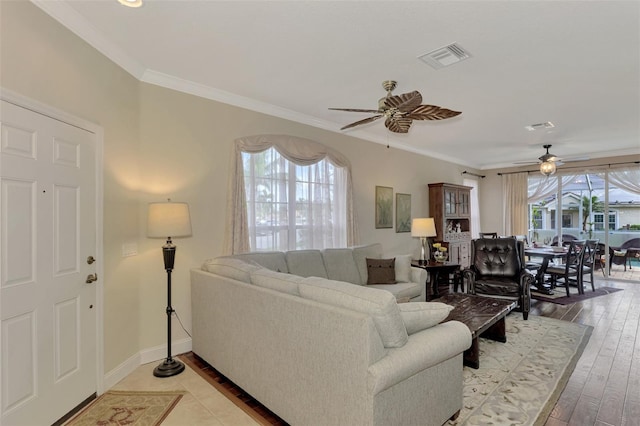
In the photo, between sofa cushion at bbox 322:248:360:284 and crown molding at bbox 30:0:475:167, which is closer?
crown molding at bbox 30:0:475:167

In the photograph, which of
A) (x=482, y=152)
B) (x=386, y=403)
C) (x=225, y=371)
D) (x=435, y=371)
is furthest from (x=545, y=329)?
(x=482, y=152)

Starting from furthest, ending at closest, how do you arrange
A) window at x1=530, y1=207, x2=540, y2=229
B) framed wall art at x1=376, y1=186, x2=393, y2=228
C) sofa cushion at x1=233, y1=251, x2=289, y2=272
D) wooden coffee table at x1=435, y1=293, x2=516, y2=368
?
window at x1=530, y1=207, x2=540, y2=229 < framed wall art at x1=376, y1=186, x2=393, y2=228 < sofa cushion at x1=233, y1=251, x2=289, y2=272 < wooden coffee table at x1=435, y1=293, x2=516, y2=368

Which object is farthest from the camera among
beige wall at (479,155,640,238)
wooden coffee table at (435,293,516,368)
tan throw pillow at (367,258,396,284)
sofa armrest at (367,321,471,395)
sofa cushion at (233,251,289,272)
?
beige wall at (479,155,640,238)

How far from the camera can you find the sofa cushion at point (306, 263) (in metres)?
3.86

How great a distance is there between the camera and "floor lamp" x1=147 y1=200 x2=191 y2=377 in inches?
111

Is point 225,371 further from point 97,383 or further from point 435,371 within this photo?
point 435,371

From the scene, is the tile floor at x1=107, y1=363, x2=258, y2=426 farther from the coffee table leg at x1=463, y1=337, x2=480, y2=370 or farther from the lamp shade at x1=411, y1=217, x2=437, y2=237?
the lamp shade at x1=411, y1=217, x2=437, y2=237

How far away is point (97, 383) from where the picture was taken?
261cm

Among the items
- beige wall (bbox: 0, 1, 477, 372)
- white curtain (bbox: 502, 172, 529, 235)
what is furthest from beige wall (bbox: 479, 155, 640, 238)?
beige wall (bbox: 0, 1, 477, 372)

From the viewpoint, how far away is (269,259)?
3670 millimetres

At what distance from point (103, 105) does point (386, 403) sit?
3.06 m

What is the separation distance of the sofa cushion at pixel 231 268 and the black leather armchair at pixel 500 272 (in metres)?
3.39

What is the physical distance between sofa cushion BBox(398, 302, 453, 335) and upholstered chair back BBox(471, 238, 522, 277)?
3412 millimetres

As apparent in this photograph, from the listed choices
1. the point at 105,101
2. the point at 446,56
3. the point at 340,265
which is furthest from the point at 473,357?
the point at 105,101
